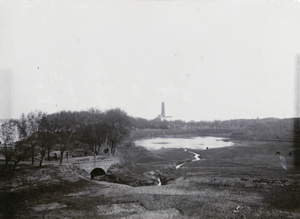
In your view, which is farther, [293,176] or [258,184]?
[293,176]

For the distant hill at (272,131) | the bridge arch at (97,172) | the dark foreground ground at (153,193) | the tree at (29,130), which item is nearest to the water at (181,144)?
the distant hill at (272,131)

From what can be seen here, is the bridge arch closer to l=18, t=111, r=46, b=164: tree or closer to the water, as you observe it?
l=18, t=111, r=46, b=164: tree

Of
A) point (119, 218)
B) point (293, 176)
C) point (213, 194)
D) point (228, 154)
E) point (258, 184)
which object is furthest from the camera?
point (228, 154)

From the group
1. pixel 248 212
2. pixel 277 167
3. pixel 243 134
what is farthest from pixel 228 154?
pixel 243 134

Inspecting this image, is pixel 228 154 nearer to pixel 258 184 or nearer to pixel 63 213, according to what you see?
pixel 258 184

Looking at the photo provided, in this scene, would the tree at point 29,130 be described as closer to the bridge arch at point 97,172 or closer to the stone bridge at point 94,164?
the stone bridge at point 94,164

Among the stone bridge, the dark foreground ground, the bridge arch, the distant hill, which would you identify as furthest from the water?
the dark foreground ground
